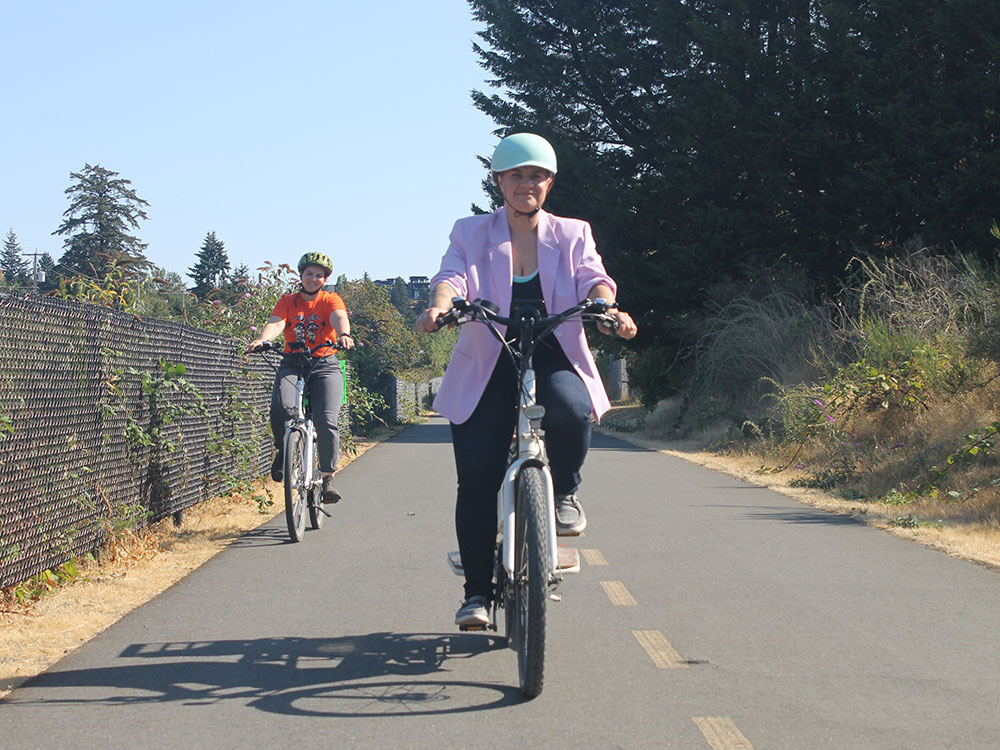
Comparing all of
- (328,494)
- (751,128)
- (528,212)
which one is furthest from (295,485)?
(751,128)

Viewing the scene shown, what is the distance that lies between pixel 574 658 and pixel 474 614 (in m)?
0.52

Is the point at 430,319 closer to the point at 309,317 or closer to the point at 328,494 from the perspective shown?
the point at 309,317

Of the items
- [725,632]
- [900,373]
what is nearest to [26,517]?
[725,632]

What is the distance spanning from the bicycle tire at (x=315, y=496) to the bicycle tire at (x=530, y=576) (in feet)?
15.3

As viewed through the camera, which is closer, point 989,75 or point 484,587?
point 484,587

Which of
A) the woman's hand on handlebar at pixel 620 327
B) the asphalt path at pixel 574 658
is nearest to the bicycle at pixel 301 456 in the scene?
the asphalt path at pixel 574 658

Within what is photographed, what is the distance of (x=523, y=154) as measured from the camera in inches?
195

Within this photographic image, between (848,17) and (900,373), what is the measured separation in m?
12.1

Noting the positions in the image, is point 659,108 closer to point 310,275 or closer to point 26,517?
point 310,275

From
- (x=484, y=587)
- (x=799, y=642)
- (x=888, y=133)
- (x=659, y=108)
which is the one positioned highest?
(x=659, y=108)

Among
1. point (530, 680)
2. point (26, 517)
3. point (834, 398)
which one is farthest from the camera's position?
point (834, 398)

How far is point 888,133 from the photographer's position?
2402cm

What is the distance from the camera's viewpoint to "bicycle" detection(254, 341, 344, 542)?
8.60 metres

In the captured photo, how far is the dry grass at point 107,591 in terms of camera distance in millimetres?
5285
